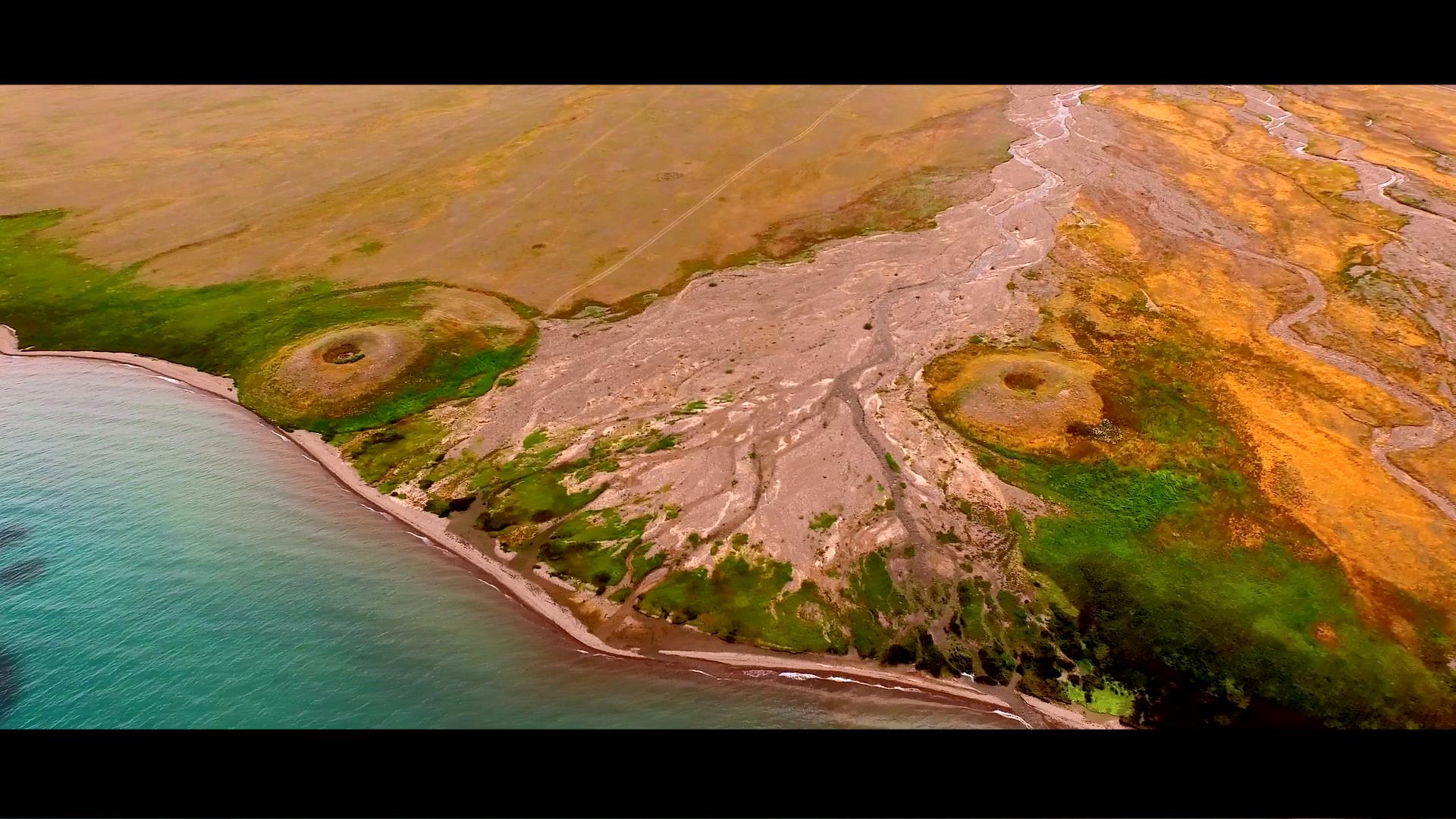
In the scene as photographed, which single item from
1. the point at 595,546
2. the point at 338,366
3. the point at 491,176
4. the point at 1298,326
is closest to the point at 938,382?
the point at 595,546

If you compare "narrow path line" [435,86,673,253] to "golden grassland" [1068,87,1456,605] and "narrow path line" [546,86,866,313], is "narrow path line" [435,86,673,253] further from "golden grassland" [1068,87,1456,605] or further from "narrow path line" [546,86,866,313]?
"golden grassland" [1068,87,1456,605]

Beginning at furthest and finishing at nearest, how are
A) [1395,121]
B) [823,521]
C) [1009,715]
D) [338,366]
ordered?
[1395,121]
[338,366]
[823,521]
[1009,715]

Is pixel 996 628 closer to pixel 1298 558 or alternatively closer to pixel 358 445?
pixel 1298 558

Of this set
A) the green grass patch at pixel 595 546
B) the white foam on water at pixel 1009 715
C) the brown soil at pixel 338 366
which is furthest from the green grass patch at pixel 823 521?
the brown soil at pixel 338 366

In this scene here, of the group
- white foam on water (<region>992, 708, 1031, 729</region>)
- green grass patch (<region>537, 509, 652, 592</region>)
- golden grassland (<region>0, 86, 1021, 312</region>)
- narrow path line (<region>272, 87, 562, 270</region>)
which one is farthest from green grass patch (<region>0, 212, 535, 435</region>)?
white foam on water (<region>992, 708, 1031, 729</region>)

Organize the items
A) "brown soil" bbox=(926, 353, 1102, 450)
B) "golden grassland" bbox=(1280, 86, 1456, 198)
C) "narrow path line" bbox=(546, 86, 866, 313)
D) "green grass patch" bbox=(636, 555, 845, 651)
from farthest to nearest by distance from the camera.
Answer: "golden grassland" bbox=(1280, 86, 1456, 198) → "narrow path line" bbox=(546, 86, 866, 313) → "brown soil" bbox=(926, 353, 1102, 450) → "green grass patch" bbox=(636, 555, 845, 651)

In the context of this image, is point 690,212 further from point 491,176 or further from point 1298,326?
point 1298,326
